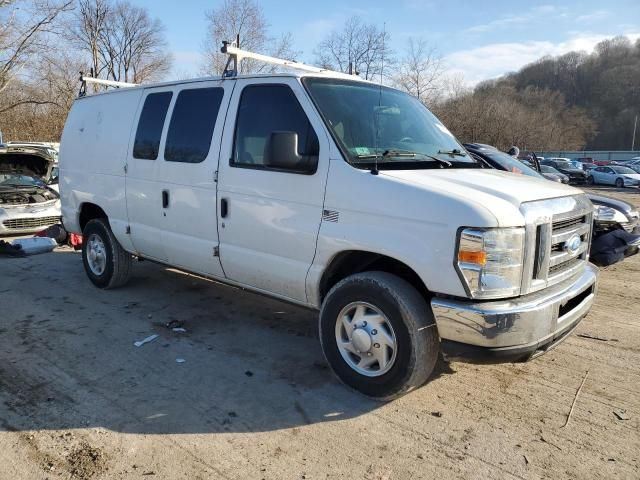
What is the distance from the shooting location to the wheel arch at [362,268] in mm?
3521

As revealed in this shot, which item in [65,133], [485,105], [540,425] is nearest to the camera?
[540,425]

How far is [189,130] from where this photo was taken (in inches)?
185

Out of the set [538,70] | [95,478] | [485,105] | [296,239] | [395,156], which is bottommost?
[95,478]

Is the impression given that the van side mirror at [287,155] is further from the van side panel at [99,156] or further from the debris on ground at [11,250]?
the debris on ground at [11,250]

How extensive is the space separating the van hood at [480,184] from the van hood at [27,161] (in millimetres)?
8824

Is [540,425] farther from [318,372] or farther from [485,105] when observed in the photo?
[485,105]

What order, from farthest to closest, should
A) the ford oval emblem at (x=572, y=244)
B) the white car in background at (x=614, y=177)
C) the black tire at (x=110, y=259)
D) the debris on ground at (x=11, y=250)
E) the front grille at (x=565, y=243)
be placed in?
the white car in background at (x=614, y=177) → the debris on ground at (x=11, y=250) → the black tire at (x=110, y=259) → the ford oval emblem at (x=572, y=244) → the front grille at (x=565, y=243)

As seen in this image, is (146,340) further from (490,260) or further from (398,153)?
(490,260)

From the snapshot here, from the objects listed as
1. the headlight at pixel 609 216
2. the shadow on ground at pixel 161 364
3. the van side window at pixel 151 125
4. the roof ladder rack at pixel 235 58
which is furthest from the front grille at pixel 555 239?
the headlight at pixel 609 216

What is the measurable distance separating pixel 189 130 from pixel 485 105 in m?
56.2

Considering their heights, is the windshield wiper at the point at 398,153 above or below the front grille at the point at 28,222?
above

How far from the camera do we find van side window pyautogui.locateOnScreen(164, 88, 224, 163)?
450 cm

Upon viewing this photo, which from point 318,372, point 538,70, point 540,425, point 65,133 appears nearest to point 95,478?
point 318,372

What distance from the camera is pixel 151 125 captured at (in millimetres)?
5188
